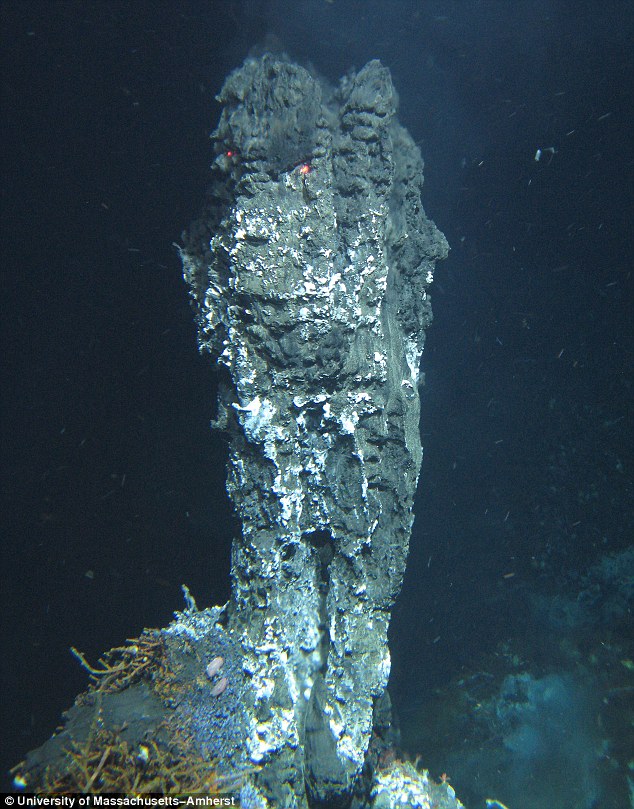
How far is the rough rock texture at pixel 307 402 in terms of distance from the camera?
3.58 metres

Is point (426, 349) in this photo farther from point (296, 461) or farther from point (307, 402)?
point (296, 461)

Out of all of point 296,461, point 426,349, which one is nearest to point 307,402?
point 296,461

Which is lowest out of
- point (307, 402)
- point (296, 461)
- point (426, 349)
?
point (296, 461)

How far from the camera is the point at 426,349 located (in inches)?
263

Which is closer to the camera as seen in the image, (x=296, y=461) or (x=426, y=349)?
(x=296, y=461)

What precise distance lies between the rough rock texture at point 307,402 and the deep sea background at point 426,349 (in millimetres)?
1079

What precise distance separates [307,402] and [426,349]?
3449mm

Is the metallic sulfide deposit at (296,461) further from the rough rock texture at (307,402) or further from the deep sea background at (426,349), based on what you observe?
the deep sea background at (426,349)

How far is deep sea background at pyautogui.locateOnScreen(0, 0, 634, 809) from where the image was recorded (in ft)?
14.3

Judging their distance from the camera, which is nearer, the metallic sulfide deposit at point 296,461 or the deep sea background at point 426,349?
the metallic sulfide deposit at point 296,461

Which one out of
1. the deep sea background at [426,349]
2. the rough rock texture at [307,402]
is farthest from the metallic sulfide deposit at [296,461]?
the deep sea background at [426,349]

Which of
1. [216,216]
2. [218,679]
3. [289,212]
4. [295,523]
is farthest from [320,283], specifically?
[218,679]

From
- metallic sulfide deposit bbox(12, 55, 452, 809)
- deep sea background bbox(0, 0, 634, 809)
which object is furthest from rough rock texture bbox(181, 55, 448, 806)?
deep sea background bbox(0, 0, 634, 809)

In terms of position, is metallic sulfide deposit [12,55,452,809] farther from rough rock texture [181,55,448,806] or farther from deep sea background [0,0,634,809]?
deep sea background [0,0,634,809]
